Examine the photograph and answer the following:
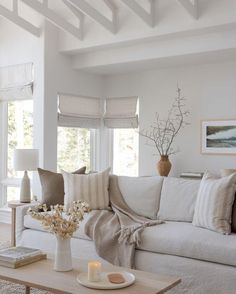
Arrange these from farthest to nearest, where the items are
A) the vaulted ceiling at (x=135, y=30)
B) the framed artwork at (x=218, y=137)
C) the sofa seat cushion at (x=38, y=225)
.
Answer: the framed artwork at (x=218, y=137) < the vaulted ceiling at (x=135, y=30) < the sofa seat cushion at (x=38, y=225)

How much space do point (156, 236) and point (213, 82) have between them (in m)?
3.20

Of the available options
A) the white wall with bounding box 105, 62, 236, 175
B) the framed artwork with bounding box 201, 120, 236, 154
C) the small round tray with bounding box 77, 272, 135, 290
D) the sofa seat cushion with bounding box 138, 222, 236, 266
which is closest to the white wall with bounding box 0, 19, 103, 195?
the white wall with bounding box 105, 62, 236, 175

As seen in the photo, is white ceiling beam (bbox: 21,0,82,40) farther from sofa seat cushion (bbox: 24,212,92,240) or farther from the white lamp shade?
sofa seat cushion (bbox: 24,212,92,240)

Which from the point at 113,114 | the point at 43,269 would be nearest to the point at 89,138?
the point at 113,114

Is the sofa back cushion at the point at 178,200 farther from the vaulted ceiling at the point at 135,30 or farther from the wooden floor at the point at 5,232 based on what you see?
the wooden floor at the point at 5,232

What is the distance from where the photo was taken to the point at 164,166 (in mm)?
5816

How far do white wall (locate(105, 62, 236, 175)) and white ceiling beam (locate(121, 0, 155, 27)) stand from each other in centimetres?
122

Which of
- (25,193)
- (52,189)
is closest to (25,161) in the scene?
(25,193)

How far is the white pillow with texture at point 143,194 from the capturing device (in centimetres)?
399

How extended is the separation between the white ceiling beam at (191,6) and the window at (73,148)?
2.69m

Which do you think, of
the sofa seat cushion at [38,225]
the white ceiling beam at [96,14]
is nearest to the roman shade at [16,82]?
the white ceiling beam at [96,14]

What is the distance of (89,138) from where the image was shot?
699 centimetres

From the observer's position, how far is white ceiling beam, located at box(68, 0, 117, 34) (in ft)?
16.1

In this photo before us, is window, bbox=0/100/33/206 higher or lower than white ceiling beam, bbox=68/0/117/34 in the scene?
lower
